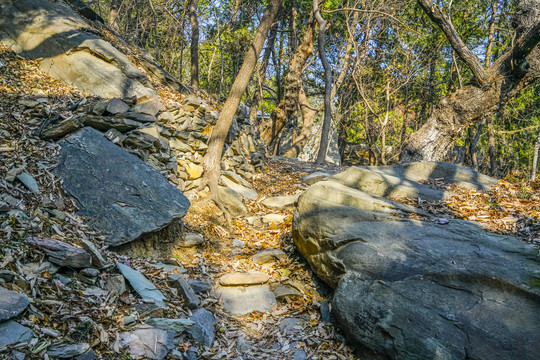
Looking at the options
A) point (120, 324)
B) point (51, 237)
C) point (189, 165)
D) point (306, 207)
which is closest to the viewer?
point (120, 324)

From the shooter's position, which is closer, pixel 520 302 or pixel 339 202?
pixel 520 302

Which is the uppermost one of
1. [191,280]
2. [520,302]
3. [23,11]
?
[23,11]

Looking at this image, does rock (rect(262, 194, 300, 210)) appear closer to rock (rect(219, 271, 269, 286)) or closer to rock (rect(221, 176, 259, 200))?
rock (rect(221, 176, 259, 200))

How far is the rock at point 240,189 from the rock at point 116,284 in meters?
3.96

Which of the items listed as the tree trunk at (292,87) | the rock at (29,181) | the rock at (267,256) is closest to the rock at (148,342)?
the rock at (29,181)

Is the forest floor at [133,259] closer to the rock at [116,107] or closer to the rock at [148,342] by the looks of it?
the rock at [148,342]

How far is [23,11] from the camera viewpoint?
789 cm

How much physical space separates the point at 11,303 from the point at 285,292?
2.97 m

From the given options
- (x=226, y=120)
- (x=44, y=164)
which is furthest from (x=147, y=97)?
(x=44, y=164)

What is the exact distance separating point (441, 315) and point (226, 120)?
5.29 m

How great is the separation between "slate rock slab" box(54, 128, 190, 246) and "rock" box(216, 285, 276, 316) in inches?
49.8

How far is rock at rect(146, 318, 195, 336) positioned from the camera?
3324 millimetres

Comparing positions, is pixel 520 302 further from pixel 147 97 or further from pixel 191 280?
pixel 147 97

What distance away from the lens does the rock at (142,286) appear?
12.0 feet
